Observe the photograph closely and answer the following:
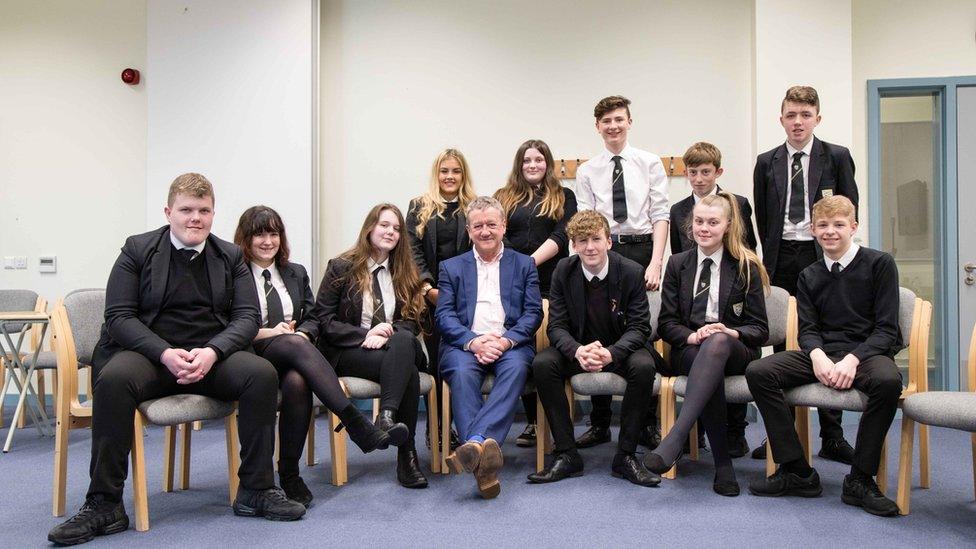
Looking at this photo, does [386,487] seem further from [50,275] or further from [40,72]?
[40,72]

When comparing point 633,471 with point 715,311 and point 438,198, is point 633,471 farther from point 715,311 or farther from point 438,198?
point 438,198

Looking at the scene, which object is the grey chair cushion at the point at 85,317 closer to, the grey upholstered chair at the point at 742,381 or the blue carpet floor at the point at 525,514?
the blue carpet floor at the point at 525,514

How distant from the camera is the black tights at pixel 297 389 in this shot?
9.35ft

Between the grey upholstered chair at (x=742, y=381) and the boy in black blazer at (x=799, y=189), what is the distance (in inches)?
10.7

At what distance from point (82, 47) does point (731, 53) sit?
4.45 meters

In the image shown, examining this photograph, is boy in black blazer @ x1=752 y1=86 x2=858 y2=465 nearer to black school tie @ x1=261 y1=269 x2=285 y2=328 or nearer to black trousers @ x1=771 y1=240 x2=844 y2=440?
black trousers @ x1=771 y1=240 x2=844 y2=440

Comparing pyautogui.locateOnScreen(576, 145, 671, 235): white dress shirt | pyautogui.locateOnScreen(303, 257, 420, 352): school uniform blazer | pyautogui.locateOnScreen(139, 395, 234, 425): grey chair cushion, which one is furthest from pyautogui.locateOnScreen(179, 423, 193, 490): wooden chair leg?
pyautogui.locateOnScreen(576, 145, 671, 235): white dress shirt

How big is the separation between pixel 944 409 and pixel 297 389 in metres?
2.27

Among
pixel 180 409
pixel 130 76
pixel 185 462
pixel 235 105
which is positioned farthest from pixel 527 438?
pixel 130 76

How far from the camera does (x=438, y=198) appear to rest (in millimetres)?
3861

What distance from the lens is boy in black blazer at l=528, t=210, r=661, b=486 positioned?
3.15 metres

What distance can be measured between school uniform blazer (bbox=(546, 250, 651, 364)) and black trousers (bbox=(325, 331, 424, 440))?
25.6 inches

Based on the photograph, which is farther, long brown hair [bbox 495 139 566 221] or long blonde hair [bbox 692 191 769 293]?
long brown hair [bbox 495 139 566 221]

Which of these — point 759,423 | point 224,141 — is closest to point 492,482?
point 759,423
